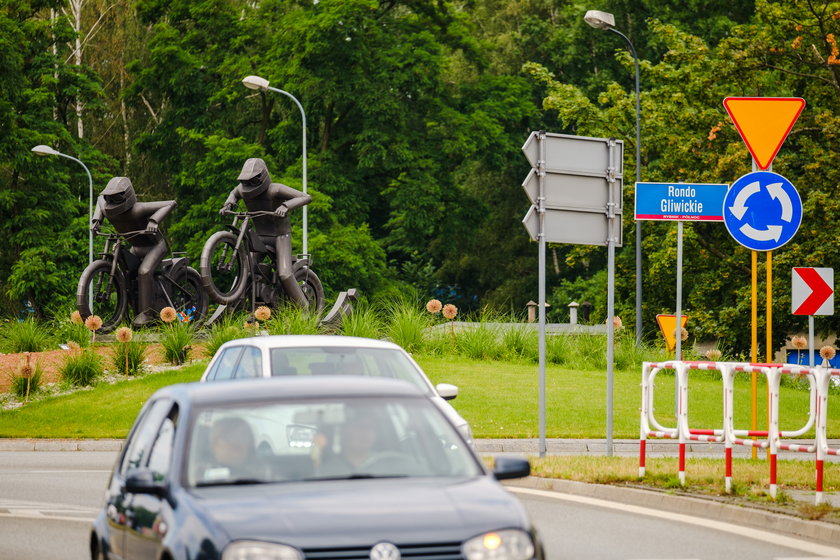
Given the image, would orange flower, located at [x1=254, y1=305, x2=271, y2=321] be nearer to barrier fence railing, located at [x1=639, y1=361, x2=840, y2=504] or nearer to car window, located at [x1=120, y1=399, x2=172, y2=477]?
barrier fence railing, located at [x1=639, y1=361, x2=840, y2=504]

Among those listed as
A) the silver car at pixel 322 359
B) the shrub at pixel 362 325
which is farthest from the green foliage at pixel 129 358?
the silver car at pixel 322 359

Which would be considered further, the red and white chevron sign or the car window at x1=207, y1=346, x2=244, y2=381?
the red and white chevron sign

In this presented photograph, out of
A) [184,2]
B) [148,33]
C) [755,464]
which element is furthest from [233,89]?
[755,464]

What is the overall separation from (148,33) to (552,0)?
17663mm

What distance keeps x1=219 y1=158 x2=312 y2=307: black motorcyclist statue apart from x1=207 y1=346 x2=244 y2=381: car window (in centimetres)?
1917

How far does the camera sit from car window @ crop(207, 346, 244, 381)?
12.4 m

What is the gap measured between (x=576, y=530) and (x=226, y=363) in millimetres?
3637

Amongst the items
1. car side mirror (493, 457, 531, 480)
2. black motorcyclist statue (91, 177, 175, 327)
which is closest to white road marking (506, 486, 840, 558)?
car side mirror (493, 457, 531, 480)

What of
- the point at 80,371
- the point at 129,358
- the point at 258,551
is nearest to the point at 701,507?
the point at 258,551

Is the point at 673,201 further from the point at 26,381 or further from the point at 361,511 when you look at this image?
the point at 26,381

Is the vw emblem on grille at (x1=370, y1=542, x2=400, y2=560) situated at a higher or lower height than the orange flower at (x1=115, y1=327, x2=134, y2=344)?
higher

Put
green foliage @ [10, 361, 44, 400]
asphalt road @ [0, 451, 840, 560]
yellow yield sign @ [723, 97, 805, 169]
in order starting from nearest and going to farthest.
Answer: asphalt road @ [0, 451, 840, 560]
yellow yield sign @ [723, 97, 805, 169]
green foliage @ [10, 361, 44, 400]

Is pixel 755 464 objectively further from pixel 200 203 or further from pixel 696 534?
pixel 200 203

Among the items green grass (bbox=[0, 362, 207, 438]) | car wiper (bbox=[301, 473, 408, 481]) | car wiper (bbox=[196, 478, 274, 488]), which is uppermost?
car wiper (bbox=[301, 473, 408, 481])
